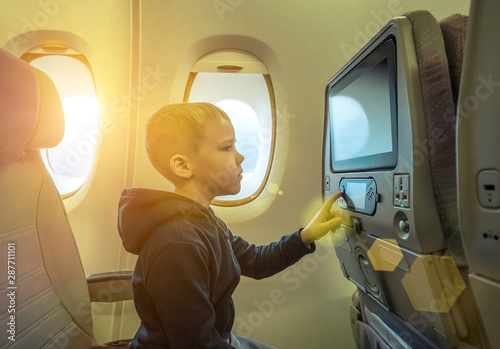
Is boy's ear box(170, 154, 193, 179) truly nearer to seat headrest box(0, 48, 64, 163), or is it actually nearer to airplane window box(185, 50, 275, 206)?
seat headrest box(0, 48, 64, 163)

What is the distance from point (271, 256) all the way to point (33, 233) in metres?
0.89

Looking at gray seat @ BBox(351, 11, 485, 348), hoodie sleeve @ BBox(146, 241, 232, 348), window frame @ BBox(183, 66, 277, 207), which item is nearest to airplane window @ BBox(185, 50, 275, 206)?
window frame @ BBox(183, 66, 277, 207)

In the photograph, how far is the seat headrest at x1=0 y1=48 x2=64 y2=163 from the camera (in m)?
1.05

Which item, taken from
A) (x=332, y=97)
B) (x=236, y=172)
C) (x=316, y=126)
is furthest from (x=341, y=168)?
(x=316, y=126)

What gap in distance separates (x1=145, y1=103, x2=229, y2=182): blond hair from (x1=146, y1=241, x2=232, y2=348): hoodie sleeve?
37 cm

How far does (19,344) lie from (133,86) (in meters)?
1.50

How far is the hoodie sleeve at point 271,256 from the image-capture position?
1469 mm

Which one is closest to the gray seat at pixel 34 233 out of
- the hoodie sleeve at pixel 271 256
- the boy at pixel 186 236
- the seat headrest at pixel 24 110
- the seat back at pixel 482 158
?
the seat headrest at pixel 24 110

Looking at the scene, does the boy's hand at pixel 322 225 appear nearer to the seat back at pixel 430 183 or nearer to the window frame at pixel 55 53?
the seat back at pixel 430 183

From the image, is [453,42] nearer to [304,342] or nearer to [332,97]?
[332,97]

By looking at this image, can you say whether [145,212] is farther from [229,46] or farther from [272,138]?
[229,46]

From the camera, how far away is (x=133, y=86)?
2174 mm

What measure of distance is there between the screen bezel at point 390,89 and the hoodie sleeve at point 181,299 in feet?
2.07

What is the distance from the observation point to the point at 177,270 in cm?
99
